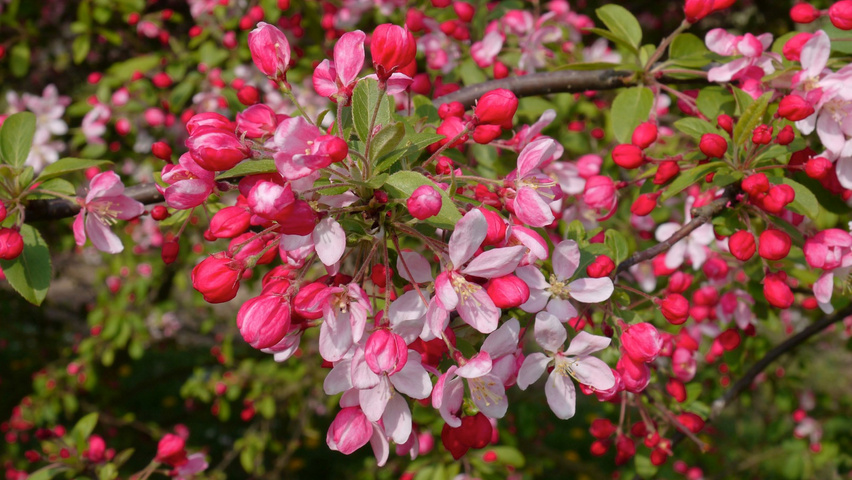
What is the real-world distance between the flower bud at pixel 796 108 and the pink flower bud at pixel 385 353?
877 mm

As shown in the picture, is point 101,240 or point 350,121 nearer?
point 350,121

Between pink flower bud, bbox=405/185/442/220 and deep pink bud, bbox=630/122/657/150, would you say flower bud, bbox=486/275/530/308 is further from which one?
deep pink bud, bbox=630/122/657/150

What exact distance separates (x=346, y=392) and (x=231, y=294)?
0.26 m

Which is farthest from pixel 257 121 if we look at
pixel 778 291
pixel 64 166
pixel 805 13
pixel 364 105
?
pixel 805 13

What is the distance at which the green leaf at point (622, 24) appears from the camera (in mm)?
1587

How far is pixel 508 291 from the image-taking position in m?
0.93

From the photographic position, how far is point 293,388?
132 inches

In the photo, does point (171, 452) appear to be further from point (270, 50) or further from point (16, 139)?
point (270, 50)

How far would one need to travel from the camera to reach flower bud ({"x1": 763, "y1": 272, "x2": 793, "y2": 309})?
1.35 m

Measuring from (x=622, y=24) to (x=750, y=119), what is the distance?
53 cm

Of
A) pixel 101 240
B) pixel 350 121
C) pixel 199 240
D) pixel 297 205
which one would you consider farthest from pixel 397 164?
pixel 199 240

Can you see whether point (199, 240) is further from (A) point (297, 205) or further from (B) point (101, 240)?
(A) point (297, 205)

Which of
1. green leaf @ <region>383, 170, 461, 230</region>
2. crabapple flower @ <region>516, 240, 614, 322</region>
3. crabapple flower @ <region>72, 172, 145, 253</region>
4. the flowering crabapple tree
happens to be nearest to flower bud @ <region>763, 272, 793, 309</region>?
the flowering crabapple tree

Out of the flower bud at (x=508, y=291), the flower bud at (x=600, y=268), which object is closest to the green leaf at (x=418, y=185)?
the flower bud at (x=508, y=291)
